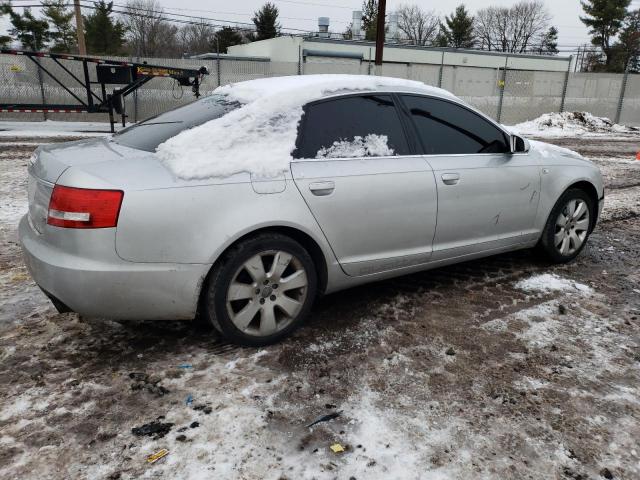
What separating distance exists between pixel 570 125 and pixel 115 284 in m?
21.6

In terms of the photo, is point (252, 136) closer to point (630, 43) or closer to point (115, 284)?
point (115, 284)

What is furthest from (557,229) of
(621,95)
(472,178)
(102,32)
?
(102,32)

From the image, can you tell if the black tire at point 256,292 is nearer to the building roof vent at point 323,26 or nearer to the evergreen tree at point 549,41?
the building roof vent at point 323,26

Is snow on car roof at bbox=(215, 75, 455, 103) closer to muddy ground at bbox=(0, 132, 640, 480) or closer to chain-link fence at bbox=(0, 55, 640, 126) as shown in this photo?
muddy ground at bbox=(0, 132, 640, 480)

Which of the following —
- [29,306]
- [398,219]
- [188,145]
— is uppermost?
[188,145]

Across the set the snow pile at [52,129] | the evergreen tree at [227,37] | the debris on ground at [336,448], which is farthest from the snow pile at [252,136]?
the evergreen tree at [227,37]

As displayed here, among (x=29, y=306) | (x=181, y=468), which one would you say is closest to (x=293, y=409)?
(x=181, y=468)

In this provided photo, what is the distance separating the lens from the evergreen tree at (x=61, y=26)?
40.4 m

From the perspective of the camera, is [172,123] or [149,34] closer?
[172,123]

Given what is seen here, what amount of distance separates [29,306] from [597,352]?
3.85 meters

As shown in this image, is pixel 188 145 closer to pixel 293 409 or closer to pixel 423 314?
pixel 293 409

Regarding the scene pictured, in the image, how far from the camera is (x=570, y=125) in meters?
20.5

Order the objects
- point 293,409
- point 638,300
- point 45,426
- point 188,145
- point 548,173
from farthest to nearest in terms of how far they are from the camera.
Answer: point 548,173 → point 638,300 → point 188,145 → point 293,409 → point 45,426

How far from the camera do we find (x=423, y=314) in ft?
12.2
